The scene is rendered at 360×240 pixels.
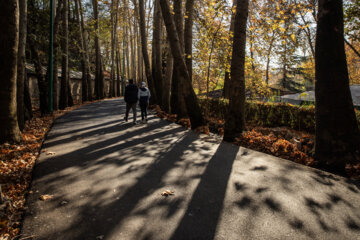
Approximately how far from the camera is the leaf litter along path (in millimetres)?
3123

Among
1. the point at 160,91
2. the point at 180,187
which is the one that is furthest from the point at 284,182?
the point at 160,91

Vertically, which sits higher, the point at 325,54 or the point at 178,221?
the point at 325,54

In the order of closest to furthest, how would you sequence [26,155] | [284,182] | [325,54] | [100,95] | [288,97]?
[284,182], [325,54], [26,155], [288,97], [100,95]

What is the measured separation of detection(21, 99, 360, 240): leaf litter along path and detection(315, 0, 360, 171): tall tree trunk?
0.70 meters

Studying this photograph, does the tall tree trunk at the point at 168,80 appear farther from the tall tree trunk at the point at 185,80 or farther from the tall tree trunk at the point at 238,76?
the tall tree trunk at the point at 238,76

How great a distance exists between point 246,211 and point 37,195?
305 cm

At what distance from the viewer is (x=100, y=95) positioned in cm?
3041

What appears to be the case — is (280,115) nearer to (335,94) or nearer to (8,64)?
(335,94)

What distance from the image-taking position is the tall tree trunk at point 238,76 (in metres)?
8.09

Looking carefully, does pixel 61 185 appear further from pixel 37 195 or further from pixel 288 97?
pixel 288 97

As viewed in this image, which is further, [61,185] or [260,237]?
[61,185]

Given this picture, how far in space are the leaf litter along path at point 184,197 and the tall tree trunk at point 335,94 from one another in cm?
70

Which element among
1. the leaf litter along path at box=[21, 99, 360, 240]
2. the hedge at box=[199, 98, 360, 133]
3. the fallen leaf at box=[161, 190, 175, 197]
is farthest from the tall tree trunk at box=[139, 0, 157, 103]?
the fallen leaf at box=[161, 190, 175, 197]

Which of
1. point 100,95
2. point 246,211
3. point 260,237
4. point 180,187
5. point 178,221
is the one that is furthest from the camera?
point 100,95
